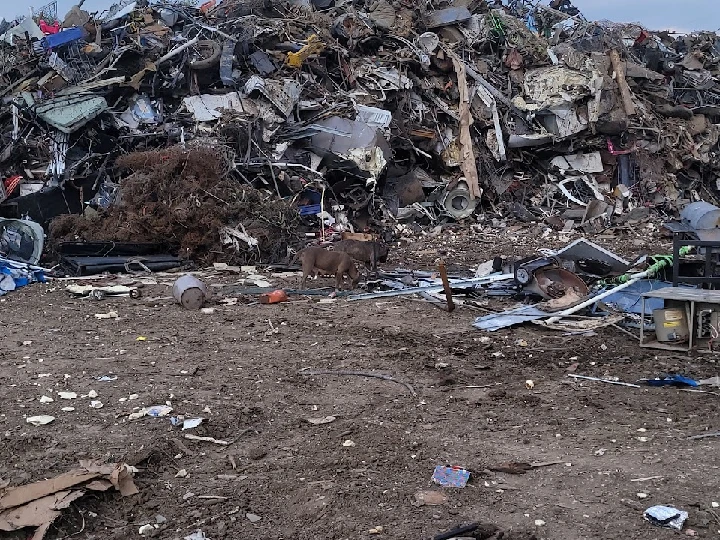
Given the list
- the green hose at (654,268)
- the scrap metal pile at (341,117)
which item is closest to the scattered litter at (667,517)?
the green hose at (654,268)

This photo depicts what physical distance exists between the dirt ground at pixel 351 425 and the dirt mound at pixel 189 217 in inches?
128

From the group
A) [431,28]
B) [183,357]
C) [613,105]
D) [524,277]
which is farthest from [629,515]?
[431,28]

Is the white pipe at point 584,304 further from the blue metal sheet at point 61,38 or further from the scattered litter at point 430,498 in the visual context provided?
the blue metal sheet at point 61,38

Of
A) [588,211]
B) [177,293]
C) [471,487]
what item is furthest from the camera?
[588,211]

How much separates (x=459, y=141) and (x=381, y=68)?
245 cm

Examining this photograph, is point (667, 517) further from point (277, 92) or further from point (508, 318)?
point (277, 92)

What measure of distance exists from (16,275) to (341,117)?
760 centimetres

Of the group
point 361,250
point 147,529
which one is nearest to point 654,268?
point 361,250

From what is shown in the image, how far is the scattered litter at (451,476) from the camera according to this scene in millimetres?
4059

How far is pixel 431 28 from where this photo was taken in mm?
19781

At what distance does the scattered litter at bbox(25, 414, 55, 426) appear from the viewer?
16.4 feet

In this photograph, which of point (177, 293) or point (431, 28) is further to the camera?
point (431, 28)

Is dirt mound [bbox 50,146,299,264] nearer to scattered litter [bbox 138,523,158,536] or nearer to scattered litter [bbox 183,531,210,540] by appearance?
scattered litter [bbox 138,523,158,536]

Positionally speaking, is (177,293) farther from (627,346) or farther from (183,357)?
(627,346)
